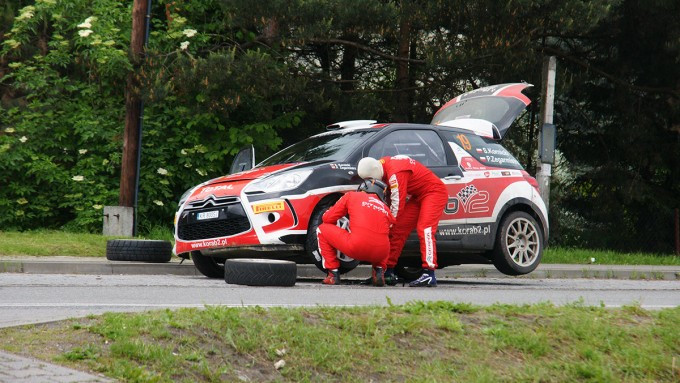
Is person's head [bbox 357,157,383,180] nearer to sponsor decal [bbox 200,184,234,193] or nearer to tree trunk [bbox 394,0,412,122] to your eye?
sponsor decal [bbox 200,184,234,193]

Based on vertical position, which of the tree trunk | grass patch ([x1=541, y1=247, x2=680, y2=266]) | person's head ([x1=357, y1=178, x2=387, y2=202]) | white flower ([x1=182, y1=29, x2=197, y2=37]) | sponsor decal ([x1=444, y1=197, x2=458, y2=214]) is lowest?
grass patch ([x1=541, y1=247, x2=680, y2=266])

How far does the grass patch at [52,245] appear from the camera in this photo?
14.7m

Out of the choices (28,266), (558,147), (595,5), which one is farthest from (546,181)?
(28,266)

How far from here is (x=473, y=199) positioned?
12477 mm

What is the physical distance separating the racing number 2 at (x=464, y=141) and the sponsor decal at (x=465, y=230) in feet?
3.28

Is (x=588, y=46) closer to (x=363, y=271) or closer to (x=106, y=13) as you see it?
(x=106, y=13)

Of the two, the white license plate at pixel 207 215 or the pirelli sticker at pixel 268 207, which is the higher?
the pirelli sticker at pixel 268 207

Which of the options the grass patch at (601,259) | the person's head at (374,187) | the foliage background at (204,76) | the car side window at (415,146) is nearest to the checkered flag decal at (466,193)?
the car side window at (415,146)

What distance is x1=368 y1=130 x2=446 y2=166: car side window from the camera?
484 inches

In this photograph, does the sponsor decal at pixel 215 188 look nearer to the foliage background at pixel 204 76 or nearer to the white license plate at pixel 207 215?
the white license plate at pixel 207 215

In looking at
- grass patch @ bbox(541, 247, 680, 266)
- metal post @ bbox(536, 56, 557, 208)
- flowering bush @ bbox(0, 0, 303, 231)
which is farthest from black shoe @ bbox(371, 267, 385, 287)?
flowering bush @ bbox(0, 0, 303, 231)

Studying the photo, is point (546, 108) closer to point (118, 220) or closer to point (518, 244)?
point (518, 244)

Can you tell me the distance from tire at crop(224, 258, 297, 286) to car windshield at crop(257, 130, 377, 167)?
1.84 meters

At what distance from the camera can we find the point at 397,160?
1146 cm
